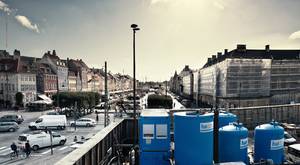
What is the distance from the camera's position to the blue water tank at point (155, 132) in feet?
26.9

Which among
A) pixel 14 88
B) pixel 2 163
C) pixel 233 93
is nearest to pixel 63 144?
pixel 2 163

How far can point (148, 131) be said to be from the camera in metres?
8.25

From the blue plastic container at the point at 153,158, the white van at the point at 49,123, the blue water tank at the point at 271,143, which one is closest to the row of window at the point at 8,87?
the white van at the point at 49,123

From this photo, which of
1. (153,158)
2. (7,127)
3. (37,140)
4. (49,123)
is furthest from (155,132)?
(7,127)

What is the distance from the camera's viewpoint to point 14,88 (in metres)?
58.9

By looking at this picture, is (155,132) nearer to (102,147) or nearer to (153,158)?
(153,158)

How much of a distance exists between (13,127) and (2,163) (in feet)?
50.6

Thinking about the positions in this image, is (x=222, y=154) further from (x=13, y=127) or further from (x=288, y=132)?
(x=13, y=127)

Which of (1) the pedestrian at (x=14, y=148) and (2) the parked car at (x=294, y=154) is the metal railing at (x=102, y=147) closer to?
(2) the parked car at (x=294, y=154)

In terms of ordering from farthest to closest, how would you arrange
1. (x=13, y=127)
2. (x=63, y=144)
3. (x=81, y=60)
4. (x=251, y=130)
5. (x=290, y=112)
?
(x=81, y=60) < (x=13, y=127) < (x=63, y=144) < (x=290, y=112) < (x=251, y=130)

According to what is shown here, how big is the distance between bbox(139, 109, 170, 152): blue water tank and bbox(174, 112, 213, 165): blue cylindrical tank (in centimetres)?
100

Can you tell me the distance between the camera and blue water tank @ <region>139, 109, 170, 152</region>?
26.9 ft

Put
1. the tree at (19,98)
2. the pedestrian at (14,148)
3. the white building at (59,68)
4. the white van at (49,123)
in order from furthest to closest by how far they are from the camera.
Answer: the white building at (59,68) < the tree at (19,98) < the white van at (49,123) < the pedestrian at (14,148)

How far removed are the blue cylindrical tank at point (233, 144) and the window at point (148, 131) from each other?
2285mm
